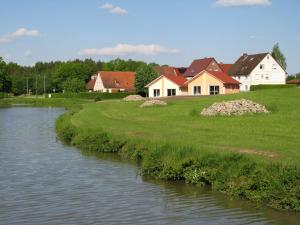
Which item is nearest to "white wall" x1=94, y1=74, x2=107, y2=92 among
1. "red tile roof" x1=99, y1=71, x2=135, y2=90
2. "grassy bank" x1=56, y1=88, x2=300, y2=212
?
"red tile roof" x1=99, y1=71, x2=135, y2=90

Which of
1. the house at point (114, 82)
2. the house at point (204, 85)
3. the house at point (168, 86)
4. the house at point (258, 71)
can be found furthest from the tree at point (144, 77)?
the house at point (114, 82)

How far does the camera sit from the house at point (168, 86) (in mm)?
84094

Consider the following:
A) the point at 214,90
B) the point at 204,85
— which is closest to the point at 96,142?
the point at 204,85

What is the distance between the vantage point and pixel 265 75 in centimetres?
9281

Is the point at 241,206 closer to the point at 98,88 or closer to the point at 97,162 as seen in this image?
the point at 97,162

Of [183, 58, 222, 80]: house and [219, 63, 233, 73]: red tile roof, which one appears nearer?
[183, 58, 222, 80]: house

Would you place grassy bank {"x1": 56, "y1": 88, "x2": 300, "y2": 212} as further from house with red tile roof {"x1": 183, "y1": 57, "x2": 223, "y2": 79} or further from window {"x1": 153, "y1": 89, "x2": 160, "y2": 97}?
house with red tile roof {"x1": 183, "y1": 57, "x2": 223, "y2": 79}

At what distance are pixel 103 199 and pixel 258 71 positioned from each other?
257 feet

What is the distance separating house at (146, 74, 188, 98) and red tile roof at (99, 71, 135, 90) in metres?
33.3

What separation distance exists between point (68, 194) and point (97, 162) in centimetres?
714

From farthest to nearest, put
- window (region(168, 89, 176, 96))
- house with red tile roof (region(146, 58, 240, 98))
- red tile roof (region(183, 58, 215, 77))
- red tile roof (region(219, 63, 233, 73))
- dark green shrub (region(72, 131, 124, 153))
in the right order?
red tile roof (region(219, 63, 233, 73)) < red tile roof (region(183, 58, 215, 77)) < window (region(168, 89, 176, 96)) < house with red tile roof (region(146, 58, 240, 98)) < dark green shrub (region(72, 131, 124, 153))

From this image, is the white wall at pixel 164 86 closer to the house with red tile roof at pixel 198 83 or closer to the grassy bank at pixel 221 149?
the house with red tile roof at pixel 198 83

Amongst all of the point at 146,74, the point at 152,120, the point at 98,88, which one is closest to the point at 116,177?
the point at 152,120

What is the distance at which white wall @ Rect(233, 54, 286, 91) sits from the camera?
300ft
